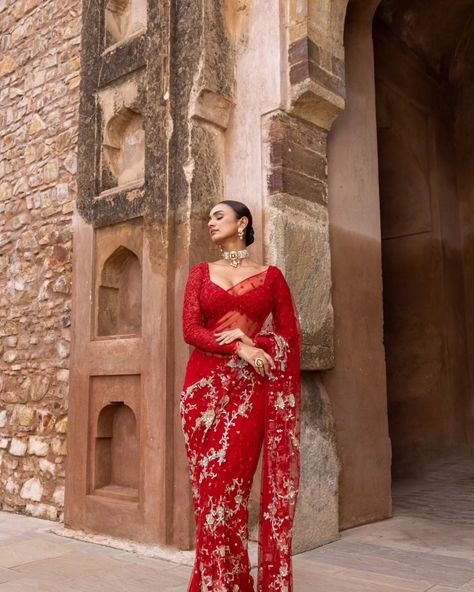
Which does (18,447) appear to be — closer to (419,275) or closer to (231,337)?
(231,337)

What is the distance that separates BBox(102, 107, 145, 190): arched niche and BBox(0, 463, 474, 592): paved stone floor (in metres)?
2.46

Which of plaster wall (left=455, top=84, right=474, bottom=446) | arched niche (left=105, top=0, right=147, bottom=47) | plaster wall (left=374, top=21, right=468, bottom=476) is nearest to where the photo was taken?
arched niche (left=105, top=0, right=147, bottom=47)

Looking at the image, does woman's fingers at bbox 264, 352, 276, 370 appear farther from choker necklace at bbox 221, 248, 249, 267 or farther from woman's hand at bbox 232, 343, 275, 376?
choker necklace at bbox 221, 248, 249, 267

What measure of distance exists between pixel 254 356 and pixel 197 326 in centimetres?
32

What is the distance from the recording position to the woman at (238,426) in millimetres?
2787

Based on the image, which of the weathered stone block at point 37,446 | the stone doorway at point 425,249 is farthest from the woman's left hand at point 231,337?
the stone doorway at point 425,249

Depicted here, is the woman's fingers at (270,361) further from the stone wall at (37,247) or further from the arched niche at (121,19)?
the arched niche at (121,19)

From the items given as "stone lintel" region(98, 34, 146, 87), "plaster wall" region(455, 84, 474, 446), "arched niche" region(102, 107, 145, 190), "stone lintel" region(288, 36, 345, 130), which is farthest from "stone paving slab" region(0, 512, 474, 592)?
"plaster wall" region(455, 84, 474, 446)

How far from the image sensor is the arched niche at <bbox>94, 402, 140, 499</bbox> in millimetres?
4406

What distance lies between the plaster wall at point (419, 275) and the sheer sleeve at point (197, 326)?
4757 millimetres

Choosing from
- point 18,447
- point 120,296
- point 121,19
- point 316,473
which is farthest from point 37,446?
point 121,19

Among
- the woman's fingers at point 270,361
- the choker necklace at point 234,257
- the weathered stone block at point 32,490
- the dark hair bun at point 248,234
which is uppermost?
the dark hair bun at point 248,234

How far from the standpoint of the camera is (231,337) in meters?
2.84

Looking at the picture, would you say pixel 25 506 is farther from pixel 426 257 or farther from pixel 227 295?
pixel 426 257
